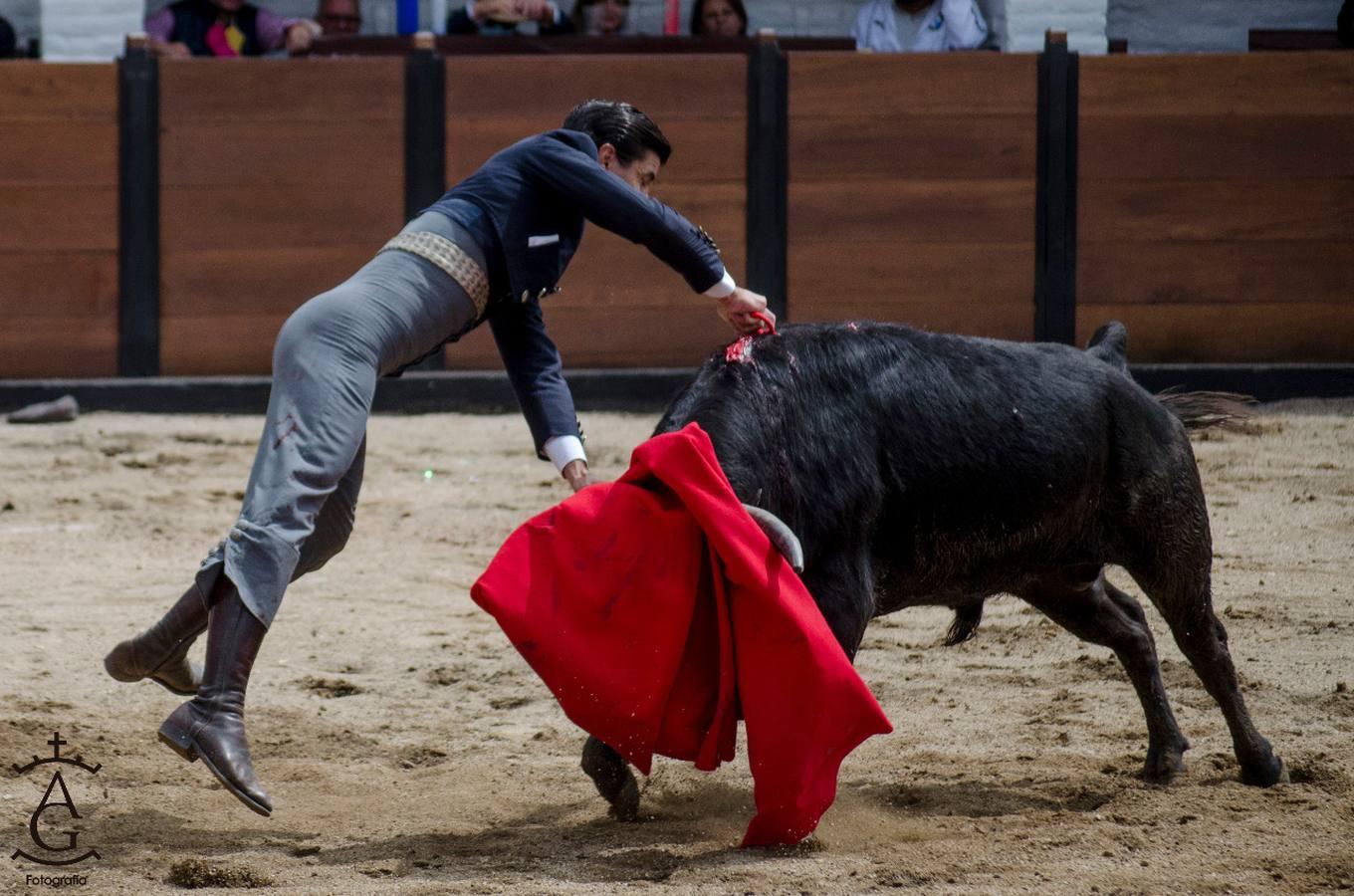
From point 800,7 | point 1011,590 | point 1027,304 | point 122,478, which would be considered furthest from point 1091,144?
point 1011,590

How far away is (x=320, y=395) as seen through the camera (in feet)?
8.87

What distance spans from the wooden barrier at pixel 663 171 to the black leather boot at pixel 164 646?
15.6 ft

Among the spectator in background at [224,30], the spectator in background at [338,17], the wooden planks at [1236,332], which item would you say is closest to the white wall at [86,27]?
the spectator in background at [224,30]

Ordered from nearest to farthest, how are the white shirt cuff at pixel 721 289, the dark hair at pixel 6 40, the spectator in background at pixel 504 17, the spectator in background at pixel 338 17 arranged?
the white shirt cuff at pixel 721 289, the spectator in background at pixel 504 17, the dark hair at pixel 6 40, the spectator in background at pixel 338 17

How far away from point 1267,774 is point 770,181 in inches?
192

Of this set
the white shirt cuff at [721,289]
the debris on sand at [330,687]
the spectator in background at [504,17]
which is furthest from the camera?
the spectator in background at [504,17]

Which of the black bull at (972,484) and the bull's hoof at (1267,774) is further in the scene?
the bull's hoof at (1267,774)

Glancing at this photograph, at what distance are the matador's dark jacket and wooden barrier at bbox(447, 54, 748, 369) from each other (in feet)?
14.7

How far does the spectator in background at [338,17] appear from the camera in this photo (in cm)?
869

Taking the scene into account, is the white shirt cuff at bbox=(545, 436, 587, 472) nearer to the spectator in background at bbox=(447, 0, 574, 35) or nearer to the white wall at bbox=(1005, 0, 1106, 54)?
the spectator in background at bbox=(447, 0, 574, 35)

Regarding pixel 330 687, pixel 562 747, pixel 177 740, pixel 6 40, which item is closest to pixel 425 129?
pixel 6 40

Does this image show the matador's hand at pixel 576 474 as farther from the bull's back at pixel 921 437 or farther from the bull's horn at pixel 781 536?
the bull's horn at pixel 781 536

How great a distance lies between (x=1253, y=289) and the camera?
7484 millimetres

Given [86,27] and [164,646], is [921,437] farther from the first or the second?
[86,27]
